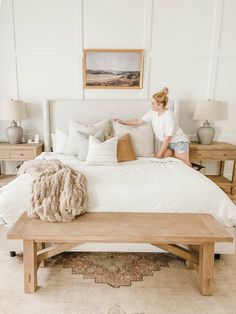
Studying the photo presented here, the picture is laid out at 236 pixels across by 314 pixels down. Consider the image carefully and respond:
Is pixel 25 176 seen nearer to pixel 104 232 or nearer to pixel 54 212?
pixel 54 212

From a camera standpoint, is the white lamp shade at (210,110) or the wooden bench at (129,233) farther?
the white lamp shade at (210,110)

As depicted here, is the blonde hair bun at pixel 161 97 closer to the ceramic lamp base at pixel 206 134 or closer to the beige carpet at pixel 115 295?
the ceramic lamp base at pixel 206 134

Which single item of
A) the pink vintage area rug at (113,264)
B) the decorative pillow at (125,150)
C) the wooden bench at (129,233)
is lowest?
the pink vintage area rug at (113,264)

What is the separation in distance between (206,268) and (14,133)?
306 centimetres

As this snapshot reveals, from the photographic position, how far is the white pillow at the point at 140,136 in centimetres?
325

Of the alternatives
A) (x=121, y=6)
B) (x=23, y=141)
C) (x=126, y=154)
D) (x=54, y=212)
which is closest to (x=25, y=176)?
(x=54, y=212)

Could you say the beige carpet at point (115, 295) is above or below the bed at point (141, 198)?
below

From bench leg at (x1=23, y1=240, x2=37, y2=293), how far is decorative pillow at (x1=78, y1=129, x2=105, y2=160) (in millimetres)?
1415

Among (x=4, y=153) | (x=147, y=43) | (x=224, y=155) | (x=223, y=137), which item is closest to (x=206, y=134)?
(x=224, y=155)

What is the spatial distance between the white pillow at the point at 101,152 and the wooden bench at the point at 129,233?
0.92 m

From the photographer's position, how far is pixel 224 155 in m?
3.54

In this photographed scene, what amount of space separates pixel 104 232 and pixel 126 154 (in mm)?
1461

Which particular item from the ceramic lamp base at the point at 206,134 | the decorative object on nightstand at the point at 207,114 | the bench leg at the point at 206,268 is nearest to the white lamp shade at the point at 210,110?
the decorative object on nightstand at the point at 207,114

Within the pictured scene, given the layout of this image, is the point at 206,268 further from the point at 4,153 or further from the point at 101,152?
the point at 4,153
